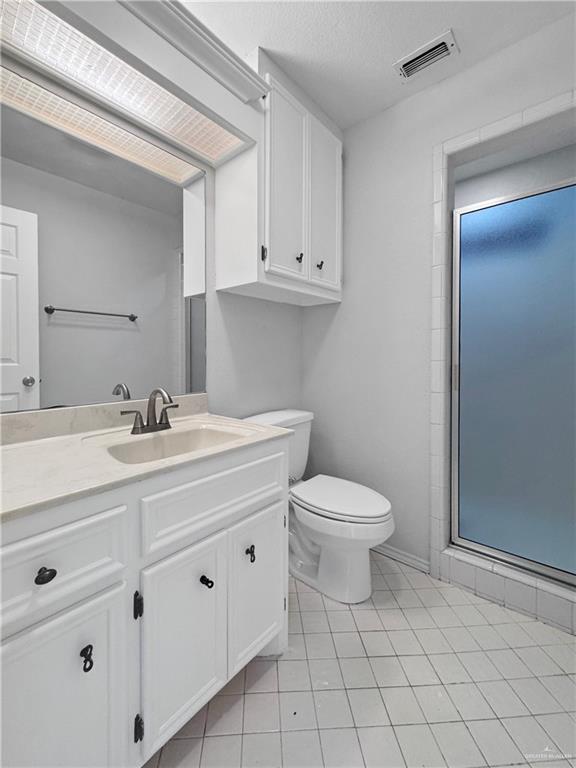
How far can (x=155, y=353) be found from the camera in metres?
1.48

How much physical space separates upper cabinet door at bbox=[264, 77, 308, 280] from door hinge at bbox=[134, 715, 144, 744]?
1.50 meters

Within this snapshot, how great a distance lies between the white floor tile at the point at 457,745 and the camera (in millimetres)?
944

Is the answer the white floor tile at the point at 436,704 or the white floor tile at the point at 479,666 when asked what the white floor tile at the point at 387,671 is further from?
the white floor tile at the point at 479,666

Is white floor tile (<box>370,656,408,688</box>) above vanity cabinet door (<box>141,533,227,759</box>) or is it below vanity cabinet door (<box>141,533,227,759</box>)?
below

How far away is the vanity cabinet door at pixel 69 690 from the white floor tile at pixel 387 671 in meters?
0.83

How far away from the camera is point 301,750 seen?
97 centimetres

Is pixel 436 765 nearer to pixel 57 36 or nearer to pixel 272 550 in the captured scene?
pixel 272 550

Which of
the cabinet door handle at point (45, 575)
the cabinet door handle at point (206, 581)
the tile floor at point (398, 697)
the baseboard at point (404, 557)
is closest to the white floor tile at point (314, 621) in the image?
the tile floor at point (398, 697)

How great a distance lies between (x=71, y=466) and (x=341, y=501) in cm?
111

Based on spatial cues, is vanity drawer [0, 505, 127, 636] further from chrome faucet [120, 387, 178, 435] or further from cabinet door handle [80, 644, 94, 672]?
chrome faucet [120, 387, 178, 435]

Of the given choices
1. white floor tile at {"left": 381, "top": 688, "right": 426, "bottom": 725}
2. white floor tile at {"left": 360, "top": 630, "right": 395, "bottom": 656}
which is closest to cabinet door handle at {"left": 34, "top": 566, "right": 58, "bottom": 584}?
white floor tile at {"left": 381, "top": 688, "right": 426, "bottom": 725}

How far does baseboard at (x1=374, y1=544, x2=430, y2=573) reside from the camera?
1.80 meters

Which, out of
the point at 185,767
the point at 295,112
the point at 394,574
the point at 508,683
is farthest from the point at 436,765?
the point at 295,112

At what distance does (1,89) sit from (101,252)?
51 centimetres
